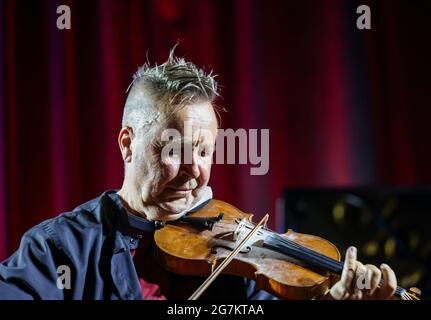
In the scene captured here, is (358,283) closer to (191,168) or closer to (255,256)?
(255,256)

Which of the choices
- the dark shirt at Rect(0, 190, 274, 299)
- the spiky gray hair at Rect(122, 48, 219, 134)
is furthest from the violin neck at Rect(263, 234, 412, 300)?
the spiky gray hair at Rect(122, 48, 219, 134)

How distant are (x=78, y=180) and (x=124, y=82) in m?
0.33

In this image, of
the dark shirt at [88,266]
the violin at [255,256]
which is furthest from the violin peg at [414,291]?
the dark shirt at [88,266]

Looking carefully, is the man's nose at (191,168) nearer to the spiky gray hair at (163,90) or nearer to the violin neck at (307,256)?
the spiky gray hair at (163,90)

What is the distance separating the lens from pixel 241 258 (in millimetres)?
1417

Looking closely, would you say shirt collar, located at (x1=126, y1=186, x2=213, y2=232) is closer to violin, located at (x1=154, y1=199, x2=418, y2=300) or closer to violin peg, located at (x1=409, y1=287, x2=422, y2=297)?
violin, located at (x1=154, y1=199, x2=418, y2=300)

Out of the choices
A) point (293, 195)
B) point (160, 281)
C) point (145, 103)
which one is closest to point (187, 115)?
point (145, 103)

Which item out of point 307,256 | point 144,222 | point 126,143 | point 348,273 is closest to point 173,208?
point 144,222

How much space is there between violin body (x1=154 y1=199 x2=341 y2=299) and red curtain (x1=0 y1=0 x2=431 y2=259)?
260 millimetres

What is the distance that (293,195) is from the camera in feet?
6.33

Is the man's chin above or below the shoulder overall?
above

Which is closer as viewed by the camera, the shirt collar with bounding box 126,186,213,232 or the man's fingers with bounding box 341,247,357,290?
the man's fingers with bounding box 341,247,357,290

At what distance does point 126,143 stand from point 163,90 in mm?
188

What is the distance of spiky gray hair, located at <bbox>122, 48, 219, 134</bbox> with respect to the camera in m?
1.52
